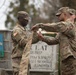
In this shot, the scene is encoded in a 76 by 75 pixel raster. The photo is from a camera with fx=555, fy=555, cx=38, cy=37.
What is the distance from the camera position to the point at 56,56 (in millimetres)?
15883

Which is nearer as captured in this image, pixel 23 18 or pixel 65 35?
pixel 65 35

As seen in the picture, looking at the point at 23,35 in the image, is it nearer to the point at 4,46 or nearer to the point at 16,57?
the point at 16,57

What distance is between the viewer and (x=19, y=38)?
11836 millimetres

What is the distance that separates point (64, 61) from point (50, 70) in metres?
4.72

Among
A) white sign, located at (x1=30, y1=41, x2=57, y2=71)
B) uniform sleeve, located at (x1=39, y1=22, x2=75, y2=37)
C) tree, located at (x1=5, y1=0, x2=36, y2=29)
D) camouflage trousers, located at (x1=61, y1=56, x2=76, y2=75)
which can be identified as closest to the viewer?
uniform sleeve, located at (x1=39, y1=22, x2=75, y2=37)

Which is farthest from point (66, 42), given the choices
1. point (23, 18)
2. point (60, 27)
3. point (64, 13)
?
point (23, 18)

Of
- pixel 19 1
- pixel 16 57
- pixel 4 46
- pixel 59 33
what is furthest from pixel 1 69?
pixel 19 1

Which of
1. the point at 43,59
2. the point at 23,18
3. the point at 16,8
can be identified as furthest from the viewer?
the point at 16,8

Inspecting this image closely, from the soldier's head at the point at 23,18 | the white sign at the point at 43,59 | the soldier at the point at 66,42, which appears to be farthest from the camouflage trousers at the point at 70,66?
the white sign at the point at 43,59

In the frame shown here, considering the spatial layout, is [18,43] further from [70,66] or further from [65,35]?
[70,66]

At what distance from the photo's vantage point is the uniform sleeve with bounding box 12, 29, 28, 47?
11766 millimetres

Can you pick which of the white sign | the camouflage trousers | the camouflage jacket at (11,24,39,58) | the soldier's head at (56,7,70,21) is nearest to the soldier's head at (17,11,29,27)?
the camouflage jacket at (11,24,39,58)

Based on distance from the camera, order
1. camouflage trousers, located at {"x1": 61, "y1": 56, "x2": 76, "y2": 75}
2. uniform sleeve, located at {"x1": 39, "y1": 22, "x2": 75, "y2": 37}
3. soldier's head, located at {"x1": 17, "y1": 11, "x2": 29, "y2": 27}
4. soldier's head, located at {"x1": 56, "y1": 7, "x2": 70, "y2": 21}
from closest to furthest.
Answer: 1. uniform sleeve, located at {"x1": 39, "y1": 22, "x2": 75, "y2": 37}
2. camouflage trousers, located at {"x1": 61, "y1": 56, "x2": 76, "y2": 75}
3. soldier's head, located at {"x1": 56, "y1": 7, "x2": 70, "y2": 21}
4. soldier's head, located at {"x1": 17, "y1": 11, "x2": 29, "y2": 27}

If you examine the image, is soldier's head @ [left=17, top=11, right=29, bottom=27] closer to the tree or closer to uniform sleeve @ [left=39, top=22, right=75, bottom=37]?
uniform sleeve @ [left=39, top=22, right=75, bottom=37]
